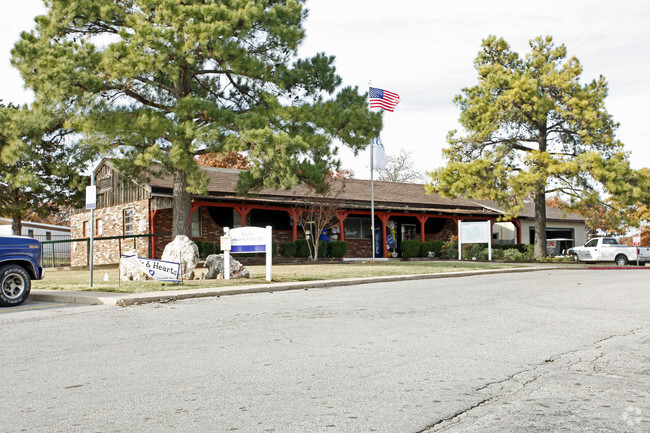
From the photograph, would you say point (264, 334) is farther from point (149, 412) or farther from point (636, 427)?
point (636, 427)

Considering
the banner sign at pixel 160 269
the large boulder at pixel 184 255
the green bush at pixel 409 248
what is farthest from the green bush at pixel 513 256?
the banner sign at pixel 160 269

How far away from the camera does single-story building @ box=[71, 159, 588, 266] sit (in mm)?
30469

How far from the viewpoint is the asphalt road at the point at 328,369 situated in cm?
467

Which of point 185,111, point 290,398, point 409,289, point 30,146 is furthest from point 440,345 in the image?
point 30,146

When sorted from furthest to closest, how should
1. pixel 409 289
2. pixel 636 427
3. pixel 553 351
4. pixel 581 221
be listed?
pixel 581 221 → pixel 409 289 → pixel 553 351 → pixel 636 427

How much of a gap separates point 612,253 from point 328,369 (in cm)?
3181

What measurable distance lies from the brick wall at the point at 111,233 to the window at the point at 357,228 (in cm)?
1181

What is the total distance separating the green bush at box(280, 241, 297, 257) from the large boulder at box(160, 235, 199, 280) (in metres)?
11.8

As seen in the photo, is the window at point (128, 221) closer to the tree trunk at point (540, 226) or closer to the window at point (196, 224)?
the window at point (196, 224)

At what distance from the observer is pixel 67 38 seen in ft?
79.2

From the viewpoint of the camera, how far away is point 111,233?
33906 mm

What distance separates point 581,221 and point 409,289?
132 ft

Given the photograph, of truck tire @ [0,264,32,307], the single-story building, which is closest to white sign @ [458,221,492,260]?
the single-story building

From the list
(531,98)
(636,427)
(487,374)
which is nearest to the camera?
(636,427)
